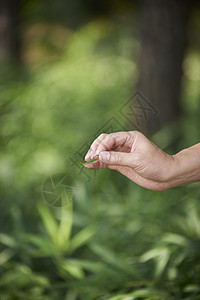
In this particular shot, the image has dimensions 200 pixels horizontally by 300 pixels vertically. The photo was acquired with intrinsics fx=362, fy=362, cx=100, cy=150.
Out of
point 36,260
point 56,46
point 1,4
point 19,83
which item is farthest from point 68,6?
point 36,260

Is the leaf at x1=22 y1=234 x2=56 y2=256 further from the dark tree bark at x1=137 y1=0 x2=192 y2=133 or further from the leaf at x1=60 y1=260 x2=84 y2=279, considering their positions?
the dark tree bark at x1=137 y1=0 x2=192 y2=133

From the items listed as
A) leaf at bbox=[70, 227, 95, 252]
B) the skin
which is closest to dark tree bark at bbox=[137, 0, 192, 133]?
leaf at bbox=[70, 227, 95, 252]

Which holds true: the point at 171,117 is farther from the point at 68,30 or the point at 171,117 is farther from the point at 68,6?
the point at 68,6

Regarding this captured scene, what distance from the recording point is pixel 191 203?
1.73 m

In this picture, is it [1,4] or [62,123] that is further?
[1,4]

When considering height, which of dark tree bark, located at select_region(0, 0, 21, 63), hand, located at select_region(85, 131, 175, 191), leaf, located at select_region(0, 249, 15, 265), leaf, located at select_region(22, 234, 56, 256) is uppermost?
dark tree bark, located at select_region(0, 0, 21, 63)

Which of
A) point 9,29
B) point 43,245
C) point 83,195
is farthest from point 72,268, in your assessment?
point 9,29

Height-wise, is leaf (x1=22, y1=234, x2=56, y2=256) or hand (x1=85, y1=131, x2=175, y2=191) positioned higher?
hand (x1=85, y1=131, x2=175, y2=191)

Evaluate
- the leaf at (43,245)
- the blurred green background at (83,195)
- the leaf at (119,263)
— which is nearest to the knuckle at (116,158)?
the blurred green background at (83,195)

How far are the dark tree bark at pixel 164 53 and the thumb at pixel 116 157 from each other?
162 cm

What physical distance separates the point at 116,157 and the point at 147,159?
7 cm

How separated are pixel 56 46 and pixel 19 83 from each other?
1791 mm

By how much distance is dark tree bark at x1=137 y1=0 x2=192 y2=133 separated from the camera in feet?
7.85

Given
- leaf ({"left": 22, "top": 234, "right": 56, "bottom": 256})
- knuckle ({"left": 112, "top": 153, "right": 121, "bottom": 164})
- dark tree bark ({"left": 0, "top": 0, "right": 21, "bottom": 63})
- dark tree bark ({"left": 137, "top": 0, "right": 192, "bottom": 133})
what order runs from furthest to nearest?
dark tree bark ({"left": 0, "top": 0, "right": 21, "bottom": 63})
dark tree bark ({"left": 137, "top": 0, "right": 192, "bottom": 133})
leaf ({"left": 22, "top": 234, "right": 56, "bottom": 256})
knuckle ({"left": 112, "top": 153, "right": 121, "bottom": 164})
